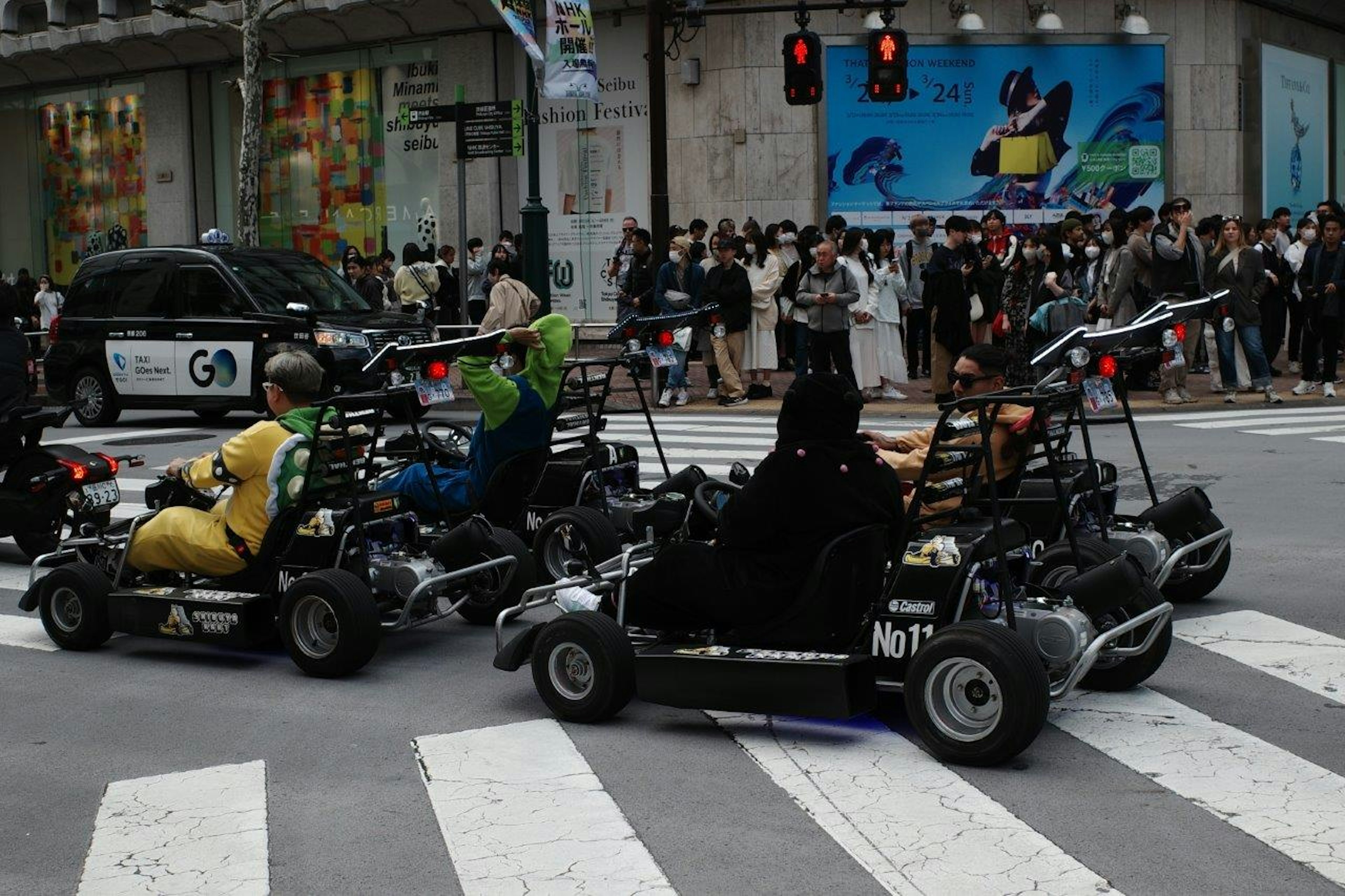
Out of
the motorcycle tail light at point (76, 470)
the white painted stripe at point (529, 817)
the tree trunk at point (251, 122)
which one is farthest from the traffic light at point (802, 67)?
the white painted stripe at point (529, 817)

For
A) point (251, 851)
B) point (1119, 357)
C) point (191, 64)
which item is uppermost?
point (191, 64)

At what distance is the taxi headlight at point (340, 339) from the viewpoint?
17547mm

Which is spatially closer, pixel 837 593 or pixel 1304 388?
pixel 837 593

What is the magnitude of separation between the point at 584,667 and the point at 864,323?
12.2 metres

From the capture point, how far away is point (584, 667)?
6574mm

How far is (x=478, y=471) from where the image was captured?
29.7ft

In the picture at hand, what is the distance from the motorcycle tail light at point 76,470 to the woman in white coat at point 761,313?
9.84 metres

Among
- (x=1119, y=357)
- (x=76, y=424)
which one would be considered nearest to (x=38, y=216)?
(x=76, y=424)

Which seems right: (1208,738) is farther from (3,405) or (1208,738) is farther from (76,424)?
(76,424)

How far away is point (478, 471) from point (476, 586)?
1.20 meters

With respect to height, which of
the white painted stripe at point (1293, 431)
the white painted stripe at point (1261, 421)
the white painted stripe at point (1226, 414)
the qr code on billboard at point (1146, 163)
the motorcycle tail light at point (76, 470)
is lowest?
the white painted stripe at point (1293, 431)

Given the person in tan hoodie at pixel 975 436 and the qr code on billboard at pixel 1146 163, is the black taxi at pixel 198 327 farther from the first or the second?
the qr code on billboard at pixel 1146 163

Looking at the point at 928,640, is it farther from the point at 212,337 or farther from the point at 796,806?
the point at 212,337

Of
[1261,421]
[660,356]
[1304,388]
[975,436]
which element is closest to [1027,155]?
[1304,388]
